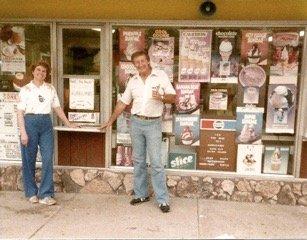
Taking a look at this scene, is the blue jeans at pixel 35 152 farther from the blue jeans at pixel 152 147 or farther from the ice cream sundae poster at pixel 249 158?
the ice cream sundae poster at pixel 249 158

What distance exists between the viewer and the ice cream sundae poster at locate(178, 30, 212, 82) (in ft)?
18.0

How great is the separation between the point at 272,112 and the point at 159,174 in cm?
170

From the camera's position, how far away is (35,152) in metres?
5.42

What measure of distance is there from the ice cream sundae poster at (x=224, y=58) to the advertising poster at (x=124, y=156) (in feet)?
4.99

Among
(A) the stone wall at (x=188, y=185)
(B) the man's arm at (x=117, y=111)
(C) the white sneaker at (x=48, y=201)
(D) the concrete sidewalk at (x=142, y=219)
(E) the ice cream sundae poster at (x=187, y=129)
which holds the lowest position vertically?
(D) the concrete sidewalk at (x=142, y=219)

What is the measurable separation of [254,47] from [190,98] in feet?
3.47

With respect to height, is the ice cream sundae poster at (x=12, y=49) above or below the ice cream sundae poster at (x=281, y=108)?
above

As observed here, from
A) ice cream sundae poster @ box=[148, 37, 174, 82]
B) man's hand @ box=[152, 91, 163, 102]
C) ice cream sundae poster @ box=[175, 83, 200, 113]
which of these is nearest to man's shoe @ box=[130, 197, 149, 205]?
ice cream sundae poster @ box=[175, 83, 200, 113]

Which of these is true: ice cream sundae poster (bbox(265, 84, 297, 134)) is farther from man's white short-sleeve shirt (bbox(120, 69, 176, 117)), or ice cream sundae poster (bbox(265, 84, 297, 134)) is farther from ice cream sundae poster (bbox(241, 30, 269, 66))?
man's white short-sleeve shirt (bbox(120, 69, 176, 117))

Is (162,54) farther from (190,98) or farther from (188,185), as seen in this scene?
(188,185)

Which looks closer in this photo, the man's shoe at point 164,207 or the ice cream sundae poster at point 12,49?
the man's shoe at point 164,207

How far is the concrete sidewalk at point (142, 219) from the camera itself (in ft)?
15.0

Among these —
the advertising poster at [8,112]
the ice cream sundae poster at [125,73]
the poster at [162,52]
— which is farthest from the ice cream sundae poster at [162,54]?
the advertising poster at [8,112]

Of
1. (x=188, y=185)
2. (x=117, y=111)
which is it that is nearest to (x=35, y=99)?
(x=117, y=111)
